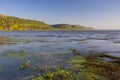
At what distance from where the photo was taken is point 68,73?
15320 mm

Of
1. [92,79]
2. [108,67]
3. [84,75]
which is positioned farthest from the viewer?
[108,67]

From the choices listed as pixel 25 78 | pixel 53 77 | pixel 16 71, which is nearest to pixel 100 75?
pixel 53 77

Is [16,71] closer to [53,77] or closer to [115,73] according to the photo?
[53,77]

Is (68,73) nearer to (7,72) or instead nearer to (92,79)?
(92,79)

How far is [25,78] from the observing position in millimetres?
14539

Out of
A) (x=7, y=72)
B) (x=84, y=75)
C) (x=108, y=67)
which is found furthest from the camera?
(x=108, y=67)

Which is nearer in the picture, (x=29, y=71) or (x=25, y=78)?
(x=25, y=78)

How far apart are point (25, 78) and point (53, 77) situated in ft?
7.10

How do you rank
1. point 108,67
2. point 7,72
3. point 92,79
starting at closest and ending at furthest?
point 92,79
point 7,72
point 108,67

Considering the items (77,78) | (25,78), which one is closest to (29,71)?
(25,78)

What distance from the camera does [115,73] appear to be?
15.9 meters

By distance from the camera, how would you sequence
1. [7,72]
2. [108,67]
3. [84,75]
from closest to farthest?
[84,75] → [7,72] → [108,67]

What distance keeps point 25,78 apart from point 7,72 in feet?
8.82

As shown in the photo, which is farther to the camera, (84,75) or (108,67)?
(108,67)
